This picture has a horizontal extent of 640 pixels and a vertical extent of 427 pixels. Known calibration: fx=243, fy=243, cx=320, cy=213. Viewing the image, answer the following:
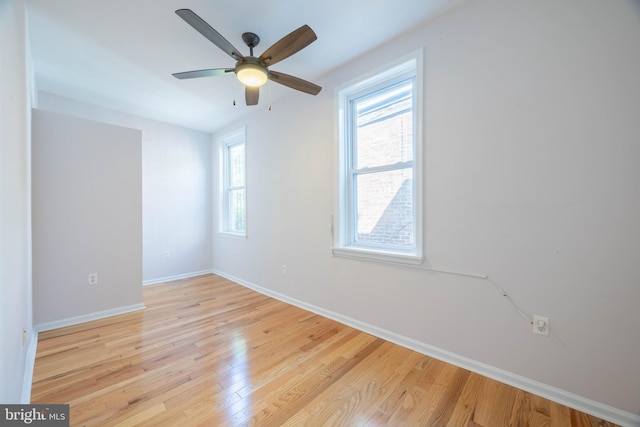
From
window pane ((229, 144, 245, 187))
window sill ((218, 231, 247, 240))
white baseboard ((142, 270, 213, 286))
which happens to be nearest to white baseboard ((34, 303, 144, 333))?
white baseboard ((142, 270, 213, 286))

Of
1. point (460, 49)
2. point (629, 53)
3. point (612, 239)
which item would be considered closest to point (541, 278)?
point (612, 239)

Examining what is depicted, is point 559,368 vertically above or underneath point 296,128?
underneath

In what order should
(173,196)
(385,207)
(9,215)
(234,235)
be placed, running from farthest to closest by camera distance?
(173,196) < (234,235) < (385,207) < (9,215)

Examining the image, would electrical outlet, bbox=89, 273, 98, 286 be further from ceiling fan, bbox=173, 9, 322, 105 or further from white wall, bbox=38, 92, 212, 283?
ceiling fan, bbox=173, 9, 322, 105

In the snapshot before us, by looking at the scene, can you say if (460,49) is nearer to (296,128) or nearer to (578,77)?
(578,77)

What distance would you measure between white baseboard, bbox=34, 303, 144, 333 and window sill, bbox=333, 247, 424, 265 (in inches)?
101

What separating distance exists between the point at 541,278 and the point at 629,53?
4.41 feet

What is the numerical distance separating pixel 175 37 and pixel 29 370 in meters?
2.86

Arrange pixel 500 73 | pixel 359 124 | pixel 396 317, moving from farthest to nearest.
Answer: pixel 359 124 < pixel 396 317 < pixel 500 73

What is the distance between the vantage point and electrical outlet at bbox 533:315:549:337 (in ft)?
5.13

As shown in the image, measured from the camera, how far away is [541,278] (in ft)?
5.19

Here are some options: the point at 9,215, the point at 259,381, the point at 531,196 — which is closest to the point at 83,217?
the point at 9,215

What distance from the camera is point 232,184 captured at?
4629 millimetres

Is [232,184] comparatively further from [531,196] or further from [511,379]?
[511,379]
